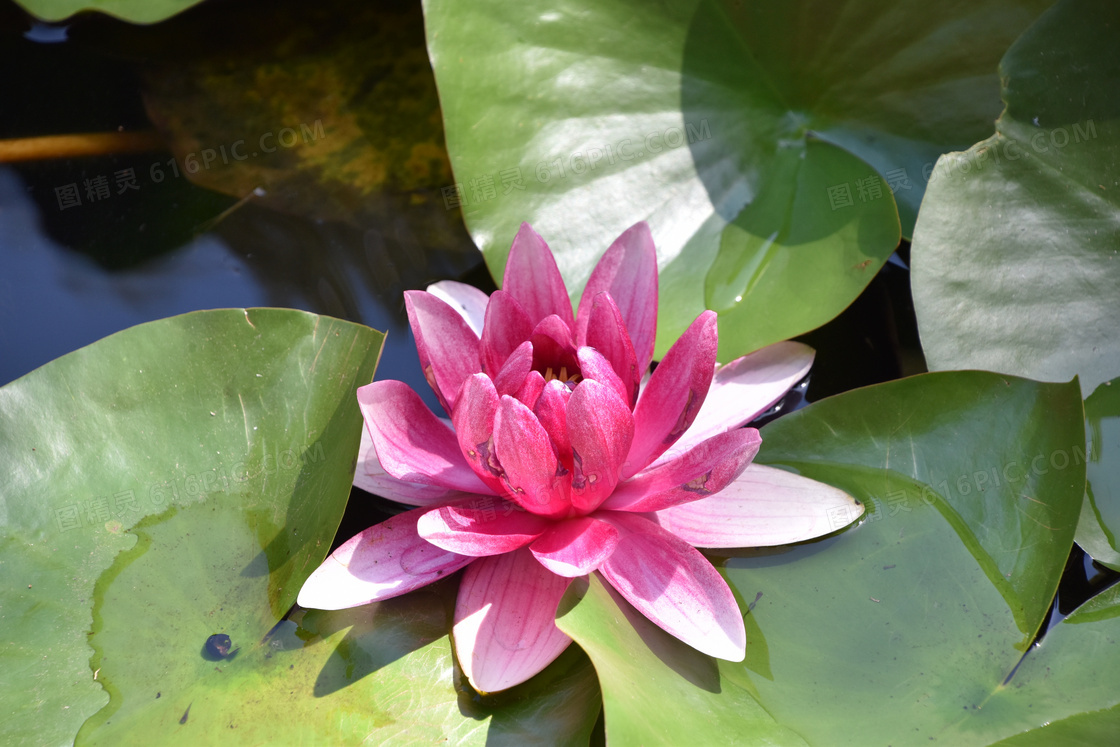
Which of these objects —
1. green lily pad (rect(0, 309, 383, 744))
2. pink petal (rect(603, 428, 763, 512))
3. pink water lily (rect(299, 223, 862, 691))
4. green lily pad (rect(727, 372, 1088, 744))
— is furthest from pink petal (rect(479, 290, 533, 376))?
green lily pad (rect(727, 372, 1088, 744))

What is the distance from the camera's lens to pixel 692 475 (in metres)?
1.28

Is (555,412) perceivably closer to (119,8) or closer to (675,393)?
(675,393)

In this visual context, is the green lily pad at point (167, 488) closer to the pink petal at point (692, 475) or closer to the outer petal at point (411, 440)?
the outer petal at point (411, 440)

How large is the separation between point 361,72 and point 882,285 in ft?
6.39

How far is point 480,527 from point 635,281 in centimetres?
61

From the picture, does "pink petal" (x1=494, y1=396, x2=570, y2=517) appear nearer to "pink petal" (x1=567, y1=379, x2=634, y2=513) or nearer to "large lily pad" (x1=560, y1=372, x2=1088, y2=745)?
"pink petal" (x1=567, y1=379, x2=634, y2=513)

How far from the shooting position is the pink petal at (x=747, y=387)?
1551 mm

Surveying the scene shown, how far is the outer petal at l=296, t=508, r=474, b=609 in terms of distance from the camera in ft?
4.19

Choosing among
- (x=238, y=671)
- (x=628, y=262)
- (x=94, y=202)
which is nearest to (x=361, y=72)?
(x=94, y=202)

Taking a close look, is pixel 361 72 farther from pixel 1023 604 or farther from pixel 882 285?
pixel 1023 604

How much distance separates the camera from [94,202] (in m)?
2.35

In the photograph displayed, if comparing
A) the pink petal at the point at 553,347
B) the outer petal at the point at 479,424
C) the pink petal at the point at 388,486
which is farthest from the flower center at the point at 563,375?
the pink petal at the point at 388,486

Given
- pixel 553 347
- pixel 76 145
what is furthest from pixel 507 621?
pixel 76 145

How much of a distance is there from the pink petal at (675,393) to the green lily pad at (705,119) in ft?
1.31
